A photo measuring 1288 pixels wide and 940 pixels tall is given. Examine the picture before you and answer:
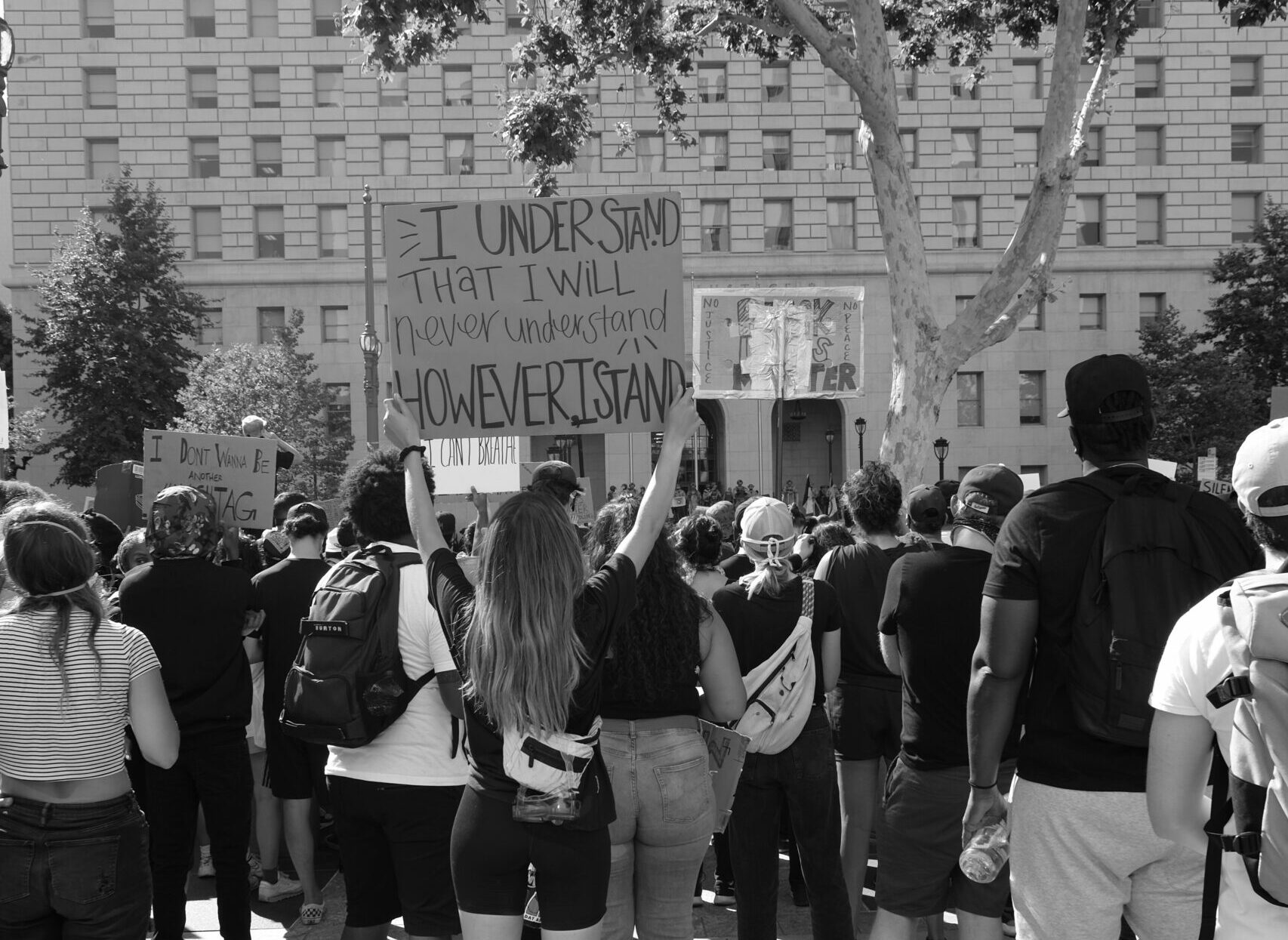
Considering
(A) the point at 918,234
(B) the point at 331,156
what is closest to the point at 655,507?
(A) the point at 918,234

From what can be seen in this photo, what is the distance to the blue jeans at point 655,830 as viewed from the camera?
11.3ft

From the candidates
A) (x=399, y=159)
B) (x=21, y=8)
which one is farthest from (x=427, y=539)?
(x=21, y=8)

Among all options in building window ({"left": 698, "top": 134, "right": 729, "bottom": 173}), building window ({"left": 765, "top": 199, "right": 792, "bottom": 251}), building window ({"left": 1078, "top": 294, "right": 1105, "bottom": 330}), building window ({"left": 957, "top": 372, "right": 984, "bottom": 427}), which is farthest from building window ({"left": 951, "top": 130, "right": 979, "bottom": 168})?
building window ({"left": 698, "top": 134, "right": 729, "bottom": 173})

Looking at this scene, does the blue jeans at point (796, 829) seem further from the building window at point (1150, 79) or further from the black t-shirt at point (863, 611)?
the building window at point (1150, 79)

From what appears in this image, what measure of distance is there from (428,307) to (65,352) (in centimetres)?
3378

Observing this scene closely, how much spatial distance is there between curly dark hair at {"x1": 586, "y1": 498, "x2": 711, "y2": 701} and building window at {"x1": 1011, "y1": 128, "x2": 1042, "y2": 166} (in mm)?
40408

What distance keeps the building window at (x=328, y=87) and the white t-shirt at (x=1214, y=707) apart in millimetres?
41363

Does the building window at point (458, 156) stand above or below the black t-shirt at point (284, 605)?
above

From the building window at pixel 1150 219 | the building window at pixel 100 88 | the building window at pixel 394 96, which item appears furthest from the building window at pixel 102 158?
the building window at pixel 1150 219

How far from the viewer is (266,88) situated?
39.8 metres

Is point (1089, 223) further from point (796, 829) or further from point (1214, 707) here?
point (1214, 707)

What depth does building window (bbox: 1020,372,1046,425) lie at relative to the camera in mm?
40469

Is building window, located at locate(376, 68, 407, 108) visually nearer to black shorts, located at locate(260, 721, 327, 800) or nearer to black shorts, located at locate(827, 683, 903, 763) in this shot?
black shorts, located at locate(260, 721, 327, 800)

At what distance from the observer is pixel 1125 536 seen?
2791mm
